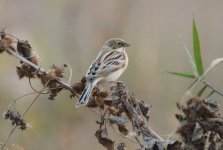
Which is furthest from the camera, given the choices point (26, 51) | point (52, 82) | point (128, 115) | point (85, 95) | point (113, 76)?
point (113, 76)

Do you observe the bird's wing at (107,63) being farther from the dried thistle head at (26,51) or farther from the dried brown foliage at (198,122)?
the dried brown foliage at (198,122)

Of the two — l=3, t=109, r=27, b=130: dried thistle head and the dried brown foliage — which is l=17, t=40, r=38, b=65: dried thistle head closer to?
l=3, t=109, r=27, b=130: dried thistle head

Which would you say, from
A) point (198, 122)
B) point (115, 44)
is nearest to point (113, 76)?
point (115, 44)

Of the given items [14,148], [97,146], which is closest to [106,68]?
[14,148]

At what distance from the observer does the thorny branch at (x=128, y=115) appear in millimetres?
3131

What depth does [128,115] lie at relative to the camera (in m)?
3.53

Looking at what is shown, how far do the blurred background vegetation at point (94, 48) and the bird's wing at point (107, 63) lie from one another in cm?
210

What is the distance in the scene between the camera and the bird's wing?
5.43m

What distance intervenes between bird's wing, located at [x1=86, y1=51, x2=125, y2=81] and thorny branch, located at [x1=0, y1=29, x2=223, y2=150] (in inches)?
50.5

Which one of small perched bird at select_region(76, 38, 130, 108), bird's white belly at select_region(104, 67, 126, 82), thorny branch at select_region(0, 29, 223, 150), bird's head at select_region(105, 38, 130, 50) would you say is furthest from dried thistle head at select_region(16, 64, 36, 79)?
bird's head at select_region(105, 38, 130, 50)

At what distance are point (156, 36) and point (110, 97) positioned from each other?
303 inches

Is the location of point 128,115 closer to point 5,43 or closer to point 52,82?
point 52,82

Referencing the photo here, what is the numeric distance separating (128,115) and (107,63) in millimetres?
2265

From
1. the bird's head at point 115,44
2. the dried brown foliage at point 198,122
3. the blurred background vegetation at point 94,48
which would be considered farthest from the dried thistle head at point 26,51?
the blurred background vegetation at point 94,48
